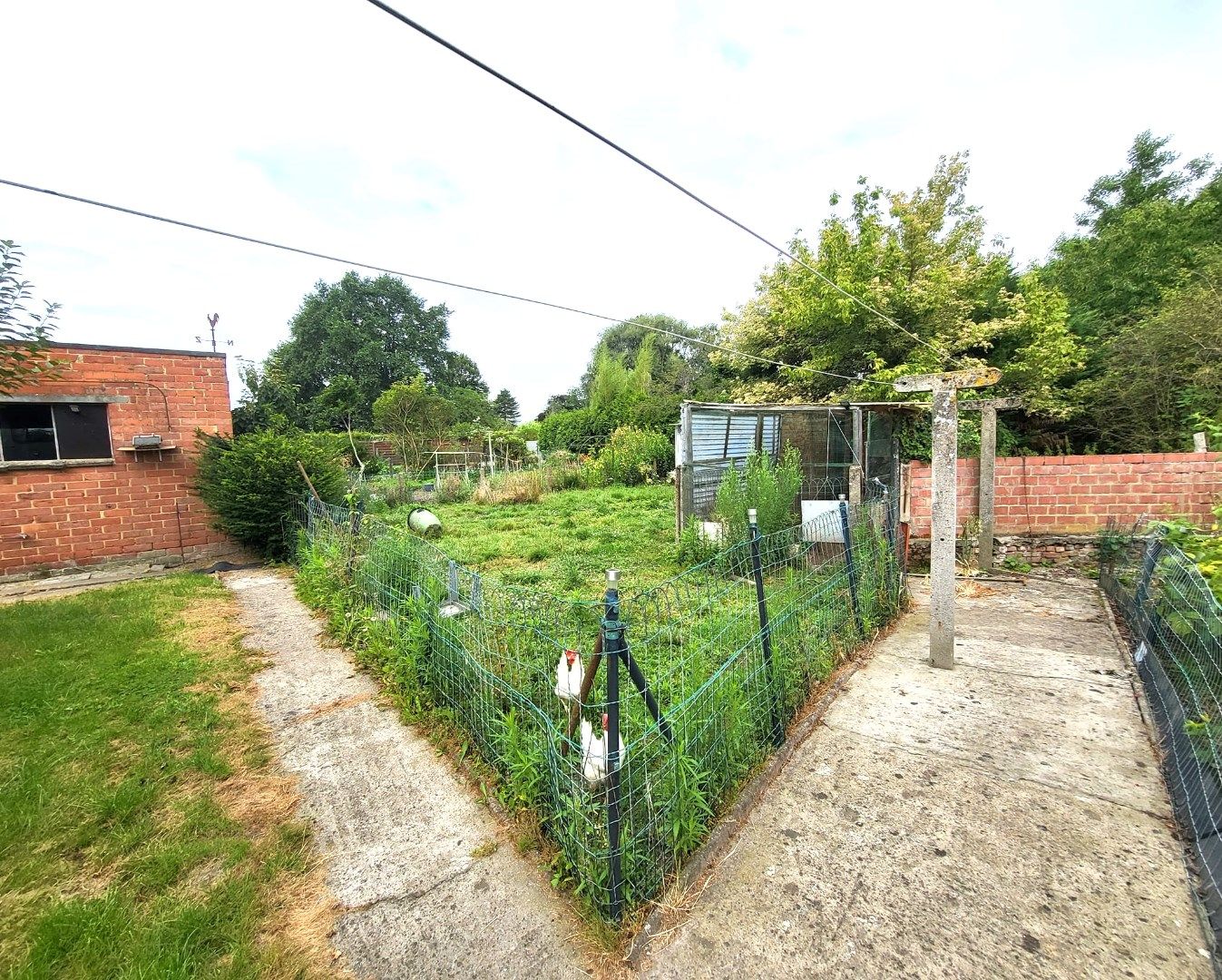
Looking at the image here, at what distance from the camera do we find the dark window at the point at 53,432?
6.08 metres

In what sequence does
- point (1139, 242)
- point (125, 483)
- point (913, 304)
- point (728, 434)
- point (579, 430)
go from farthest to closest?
point (579, 430) < point (1139, 242) < point (913, 304) < point (728, 434) < point (125, 483)

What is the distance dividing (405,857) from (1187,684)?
12.2 ft

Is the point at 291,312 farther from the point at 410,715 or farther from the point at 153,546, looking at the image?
the point at 410,715

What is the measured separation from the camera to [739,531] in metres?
5.63

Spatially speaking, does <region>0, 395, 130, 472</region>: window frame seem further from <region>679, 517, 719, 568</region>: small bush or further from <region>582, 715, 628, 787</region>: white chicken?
<region>582, 715, 628, 787</region>: white chicken

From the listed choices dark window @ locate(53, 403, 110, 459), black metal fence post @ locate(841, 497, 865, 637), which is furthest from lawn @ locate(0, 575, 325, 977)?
dark window @ locate(53, 403, 110, 459)

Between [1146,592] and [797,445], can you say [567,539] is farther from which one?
[1146,592]

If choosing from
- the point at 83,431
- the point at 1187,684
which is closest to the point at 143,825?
the point at 1187,684

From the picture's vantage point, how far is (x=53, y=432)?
6266 mm

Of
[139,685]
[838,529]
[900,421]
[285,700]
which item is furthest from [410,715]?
[900,421]

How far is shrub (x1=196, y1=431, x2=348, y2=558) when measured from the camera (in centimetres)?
655

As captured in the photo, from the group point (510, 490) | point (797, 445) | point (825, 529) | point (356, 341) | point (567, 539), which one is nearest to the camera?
point (825, 529)

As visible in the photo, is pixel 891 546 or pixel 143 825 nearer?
pixel 143 825

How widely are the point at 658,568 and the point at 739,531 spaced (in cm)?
101
